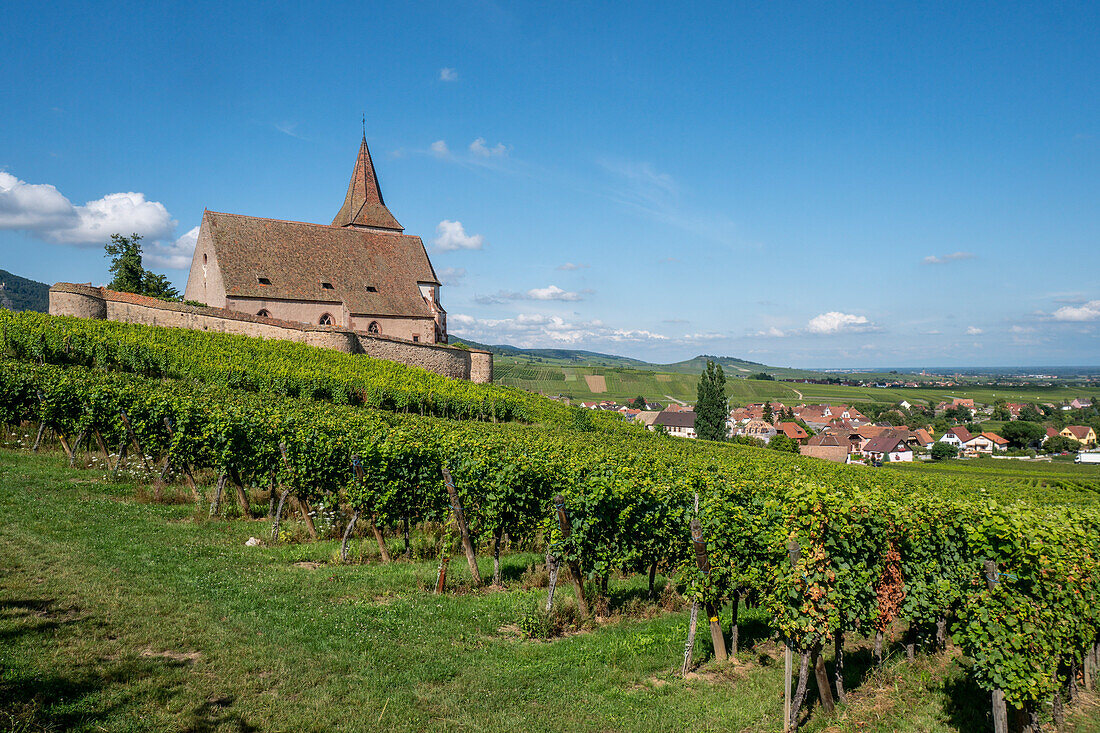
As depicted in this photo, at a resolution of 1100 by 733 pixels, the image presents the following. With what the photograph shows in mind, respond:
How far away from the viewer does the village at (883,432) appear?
8231cm

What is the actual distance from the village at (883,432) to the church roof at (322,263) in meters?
24.7

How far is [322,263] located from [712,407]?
4341cm

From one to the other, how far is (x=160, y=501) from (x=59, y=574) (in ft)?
18.9

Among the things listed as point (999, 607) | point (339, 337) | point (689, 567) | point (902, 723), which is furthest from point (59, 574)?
point (339, 337)

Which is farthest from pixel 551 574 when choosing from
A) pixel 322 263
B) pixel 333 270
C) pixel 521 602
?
pixel 322 263

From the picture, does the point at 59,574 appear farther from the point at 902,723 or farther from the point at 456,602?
the point at 902,723

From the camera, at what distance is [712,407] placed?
2680 inches

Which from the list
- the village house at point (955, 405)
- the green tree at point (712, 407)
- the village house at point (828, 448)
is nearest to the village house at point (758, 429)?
the village house at point (828, 448)

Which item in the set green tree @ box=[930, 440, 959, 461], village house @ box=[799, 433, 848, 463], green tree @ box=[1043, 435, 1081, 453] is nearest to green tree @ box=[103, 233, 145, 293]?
village house @ box=[799, 433, 848, 463]

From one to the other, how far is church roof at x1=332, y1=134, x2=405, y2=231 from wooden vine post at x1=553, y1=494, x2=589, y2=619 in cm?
4899

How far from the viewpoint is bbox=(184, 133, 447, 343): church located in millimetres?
42688

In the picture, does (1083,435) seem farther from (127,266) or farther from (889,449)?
(127,266)

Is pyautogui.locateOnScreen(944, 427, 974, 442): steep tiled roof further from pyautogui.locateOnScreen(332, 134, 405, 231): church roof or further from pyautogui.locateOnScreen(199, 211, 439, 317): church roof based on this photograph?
pyautogui.locateOnScreen(332, 134, 405, 231): church roof

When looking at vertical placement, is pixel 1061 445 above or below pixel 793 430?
below
